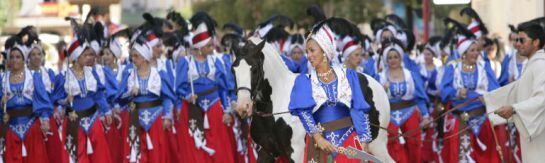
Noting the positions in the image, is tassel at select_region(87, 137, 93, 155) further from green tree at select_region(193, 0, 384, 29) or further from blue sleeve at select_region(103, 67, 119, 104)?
green tree at select_region(193, 0, 384, 29)

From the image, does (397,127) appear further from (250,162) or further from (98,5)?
(98,5)

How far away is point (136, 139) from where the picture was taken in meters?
16.7

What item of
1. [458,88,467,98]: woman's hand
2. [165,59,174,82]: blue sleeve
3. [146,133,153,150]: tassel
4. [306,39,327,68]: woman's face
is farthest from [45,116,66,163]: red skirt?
[306,39,327,68]: woman's face

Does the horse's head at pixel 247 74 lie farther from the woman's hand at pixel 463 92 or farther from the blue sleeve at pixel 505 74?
the blue sleeve at pixel 505 74

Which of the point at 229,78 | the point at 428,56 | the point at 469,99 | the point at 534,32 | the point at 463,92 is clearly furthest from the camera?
the point at 428,56

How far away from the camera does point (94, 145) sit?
650 inches

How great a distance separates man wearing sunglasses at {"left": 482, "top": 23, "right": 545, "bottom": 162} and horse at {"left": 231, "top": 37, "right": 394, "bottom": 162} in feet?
4.17

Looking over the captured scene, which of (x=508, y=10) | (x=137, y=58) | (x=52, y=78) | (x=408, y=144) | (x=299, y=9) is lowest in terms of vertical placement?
(x=408, y=144)

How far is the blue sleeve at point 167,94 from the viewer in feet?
54.5

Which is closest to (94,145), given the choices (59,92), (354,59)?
(59,92)

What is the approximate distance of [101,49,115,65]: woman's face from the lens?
18.1m

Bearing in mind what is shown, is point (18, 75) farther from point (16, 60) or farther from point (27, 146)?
point (27, 146)

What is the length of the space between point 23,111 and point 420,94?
16.1 ft

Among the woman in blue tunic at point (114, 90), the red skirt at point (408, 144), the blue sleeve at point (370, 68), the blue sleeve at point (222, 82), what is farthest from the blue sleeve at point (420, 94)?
the woman in blue tunic at point (114, 90)
